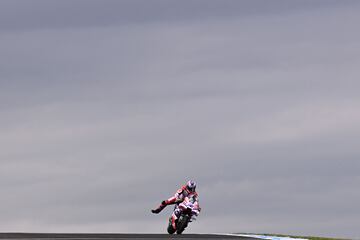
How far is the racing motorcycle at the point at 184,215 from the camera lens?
38.6m

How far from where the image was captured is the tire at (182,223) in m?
38.5

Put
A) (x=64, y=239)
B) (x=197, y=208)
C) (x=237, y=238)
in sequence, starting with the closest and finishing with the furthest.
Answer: (x=64, y=239) < (x=237, y=238) < (x=197, y=208)

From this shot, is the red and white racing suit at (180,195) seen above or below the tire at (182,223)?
above

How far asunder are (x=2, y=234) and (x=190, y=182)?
10135 millimetres

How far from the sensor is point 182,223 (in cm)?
3850

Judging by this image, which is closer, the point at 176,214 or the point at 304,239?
the point at 304,239

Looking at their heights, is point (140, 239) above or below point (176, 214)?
below

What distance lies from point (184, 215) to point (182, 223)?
0.34m

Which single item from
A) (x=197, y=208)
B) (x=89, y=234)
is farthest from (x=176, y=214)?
(x=89, y=234)

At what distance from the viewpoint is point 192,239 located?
1224 inches

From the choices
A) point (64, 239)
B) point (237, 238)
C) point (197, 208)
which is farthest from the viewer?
point (197, 208)

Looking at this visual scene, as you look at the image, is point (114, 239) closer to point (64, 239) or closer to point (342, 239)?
point (64, 239)

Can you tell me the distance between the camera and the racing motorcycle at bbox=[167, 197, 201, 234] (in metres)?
38.6

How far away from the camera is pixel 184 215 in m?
38.6
